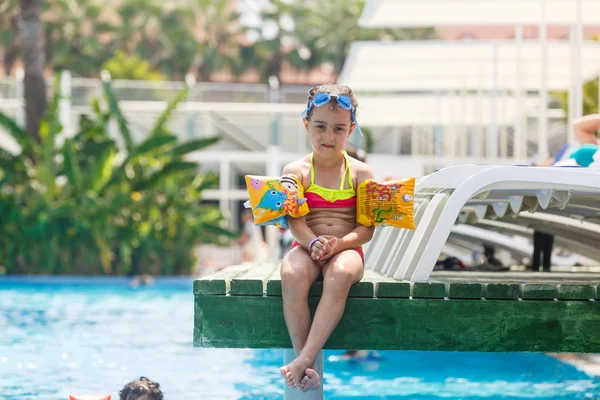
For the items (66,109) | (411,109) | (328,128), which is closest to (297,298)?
(328,128)

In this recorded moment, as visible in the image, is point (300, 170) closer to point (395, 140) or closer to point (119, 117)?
point (119, 117)

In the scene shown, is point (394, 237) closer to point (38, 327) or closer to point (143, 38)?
point (38, 327)

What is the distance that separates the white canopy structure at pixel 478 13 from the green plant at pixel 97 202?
544 cm

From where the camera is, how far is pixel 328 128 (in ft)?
16.1

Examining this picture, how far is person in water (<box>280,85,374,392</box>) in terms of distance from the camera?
4.64 m

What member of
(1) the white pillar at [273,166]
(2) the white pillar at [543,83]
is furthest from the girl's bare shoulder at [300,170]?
(1) the white pillar at [273,166]

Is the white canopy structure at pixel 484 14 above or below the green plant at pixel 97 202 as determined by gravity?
above

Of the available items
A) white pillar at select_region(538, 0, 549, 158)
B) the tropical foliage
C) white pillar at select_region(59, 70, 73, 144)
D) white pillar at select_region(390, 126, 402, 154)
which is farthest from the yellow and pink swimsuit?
the tropical foliage

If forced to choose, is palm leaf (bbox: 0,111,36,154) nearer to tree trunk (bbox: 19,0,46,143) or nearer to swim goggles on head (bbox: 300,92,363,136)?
tree trunk (bbox: 19,0,46,143)

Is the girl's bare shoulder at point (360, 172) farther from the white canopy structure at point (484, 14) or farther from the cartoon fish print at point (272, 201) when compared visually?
the white canopy structure at point (484, 14)

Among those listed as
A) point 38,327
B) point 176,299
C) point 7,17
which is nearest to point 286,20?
point 7,17

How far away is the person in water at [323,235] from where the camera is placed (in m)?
Result: 4.64

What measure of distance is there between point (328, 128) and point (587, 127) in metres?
3.74

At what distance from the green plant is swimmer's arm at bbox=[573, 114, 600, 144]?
11.3 m
